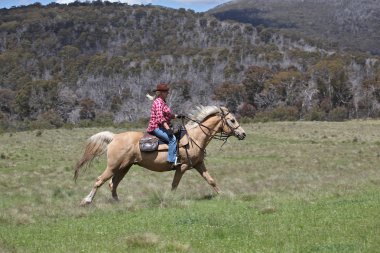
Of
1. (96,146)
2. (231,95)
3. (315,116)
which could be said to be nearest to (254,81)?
(231,95)

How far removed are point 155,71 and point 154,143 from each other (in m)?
114

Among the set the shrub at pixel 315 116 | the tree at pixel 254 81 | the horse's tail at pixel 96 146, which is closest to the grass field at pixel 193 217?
the horse's tail at pixel 96 146

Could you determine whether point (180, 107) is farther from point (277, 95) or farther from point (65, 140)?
point (65, 140)

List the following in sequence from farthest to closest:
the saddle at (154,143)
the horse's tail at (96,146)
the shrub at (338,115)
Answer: the shrub at (338,115)
the horse's tail at (96,146)
the saddle at (154,143)

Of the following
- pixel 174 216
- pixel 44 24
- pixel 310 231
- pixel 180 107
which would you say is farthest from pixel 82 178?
pixel 44 24

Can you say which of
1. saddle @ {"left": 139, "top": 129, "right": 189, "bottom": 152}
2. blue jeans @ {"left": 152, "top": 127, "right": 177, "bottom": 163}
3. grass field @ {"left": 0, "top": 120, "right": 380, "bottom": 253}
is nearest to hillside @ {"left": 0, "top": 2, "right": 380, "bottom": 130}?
grass field @ {"left": 0, "top": 120, "right": 380, "bottom": 253}

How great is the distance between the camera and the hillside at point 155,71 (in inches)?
4011

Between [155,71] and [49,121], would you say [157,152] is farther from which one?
[155,71]

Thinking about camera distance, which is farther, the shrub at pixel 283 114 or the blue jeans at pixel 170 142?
the shrub at pixel 283 114

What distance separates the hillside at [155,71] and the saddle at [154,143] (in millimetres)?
63449

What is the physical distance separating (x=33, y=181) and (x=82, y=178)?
192cm

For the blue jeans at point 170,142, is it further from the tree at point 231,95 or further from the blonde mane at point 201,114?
the tree at point 231,95

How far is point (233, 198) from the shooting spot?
12922 millimetres

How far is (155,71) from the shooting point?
416ft
